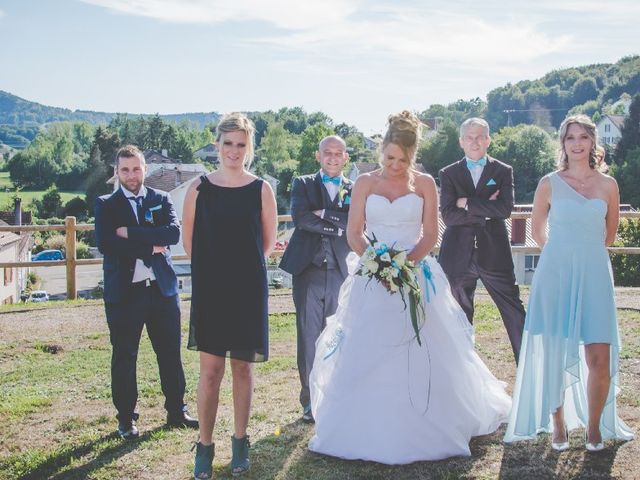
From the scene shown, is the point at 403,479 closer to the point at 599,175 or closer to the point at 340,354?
the point at 340,354

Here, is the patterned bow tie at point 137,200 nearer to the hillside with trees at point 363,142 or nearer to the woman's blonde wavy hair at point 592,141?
the woman's blonde wavy hair at point 592,141

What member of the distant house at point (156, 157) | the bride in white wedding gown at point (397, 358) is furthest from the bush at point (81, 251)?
the bride in white wedding gown at point (397, 358)

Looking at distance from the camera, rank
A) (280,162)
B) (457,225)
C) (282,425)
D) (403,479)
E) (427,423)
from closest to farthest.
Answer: (403,479), (427,423), (282,425), (457,225), (280,162)

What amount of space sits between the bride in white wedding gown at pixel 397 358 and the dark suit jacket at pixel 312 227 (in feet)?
1.93

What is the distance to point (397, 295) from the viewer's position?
4.91 m

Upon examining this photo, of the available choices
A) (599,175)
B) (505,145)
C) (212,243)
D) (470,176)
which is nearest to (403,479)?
(212,243)

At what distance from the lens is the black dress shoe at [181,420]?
560cm

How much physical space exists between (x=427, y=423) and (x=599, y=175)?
2.06 meters

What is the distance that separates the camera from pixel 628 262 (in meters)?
23.5

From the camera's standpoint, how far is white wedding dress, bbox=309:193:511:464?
469cm

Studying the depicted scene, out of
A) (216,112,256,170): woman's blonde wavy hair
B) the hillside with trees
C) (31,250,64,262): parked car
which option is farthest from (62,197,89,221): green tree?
(216,112,256,170): woman's blonde wavy hair

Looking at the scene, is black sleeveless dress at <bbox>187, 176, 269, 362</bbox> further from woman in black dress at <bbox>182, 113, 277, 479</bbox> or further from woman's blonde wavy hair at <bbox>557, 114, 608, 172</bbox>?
woman's blonde wavy hair at <bbox>557, 114, 608, 172</bbox>

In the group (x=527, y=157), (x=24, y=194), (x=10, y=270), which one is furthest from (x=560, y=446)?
(x=24, y=194)

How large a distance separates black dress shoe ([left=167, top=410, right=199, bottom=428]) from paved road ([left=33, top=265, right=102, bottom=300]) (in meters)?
36.3
